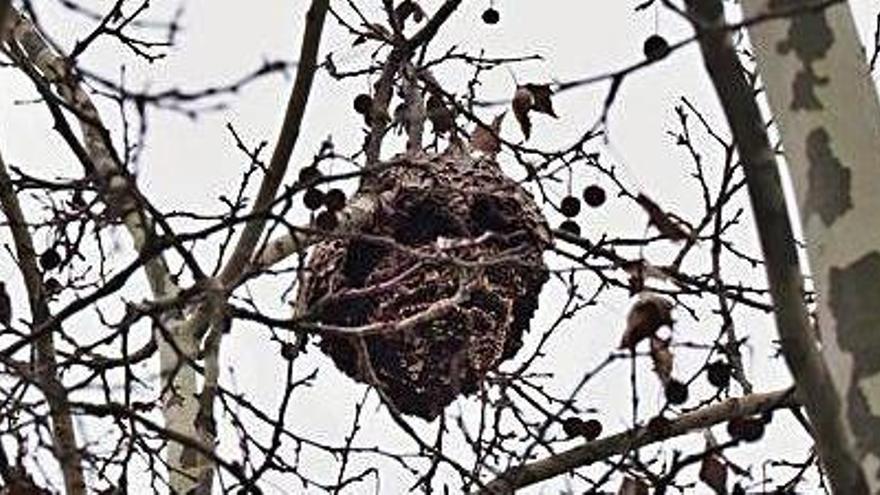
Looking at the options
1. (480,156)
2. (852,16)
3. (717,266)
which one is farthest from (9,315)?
(852,16)

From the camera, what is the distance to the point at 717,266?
7.05ft

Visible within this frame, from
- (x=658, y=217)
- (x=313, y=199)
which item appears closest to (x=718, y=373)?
(x=658, y=217)

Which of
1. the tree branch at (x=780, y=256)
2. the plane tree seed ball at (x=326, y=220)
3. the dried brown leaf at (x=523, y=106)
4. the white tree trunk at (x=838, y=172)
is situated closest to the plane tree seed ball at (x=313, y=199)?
the plane tree seed ball at (x=326, y=220)

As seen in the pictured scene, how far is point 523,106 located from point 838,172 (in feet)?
4.28

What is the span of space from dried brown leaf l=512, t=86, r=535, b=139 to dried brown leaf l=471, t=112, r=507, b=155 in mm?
261

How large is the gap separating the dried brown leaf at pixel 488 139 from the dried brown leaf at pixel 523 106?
26 centimetres

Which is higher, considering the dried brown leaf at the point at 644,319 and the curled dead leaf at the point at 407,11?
the curled dead leaf at the point at 407,11

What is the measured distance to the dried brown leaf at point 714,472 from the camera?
2.20 metres

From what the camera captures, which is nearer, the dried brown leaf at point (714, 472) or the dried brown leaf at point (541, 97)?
the dried brown leaf at point (714, 472)

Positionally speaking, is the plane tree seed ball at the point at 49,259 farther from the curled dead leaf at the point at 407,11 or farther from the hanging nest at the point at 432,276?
the curled dead leaf at the point at 407,11

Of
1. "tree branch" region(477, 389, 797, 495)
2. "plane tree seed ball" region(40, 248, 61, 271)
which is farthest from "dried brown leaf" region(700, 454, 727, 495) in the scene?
"plane tree seed ball" region(40, 248, 61, 271)

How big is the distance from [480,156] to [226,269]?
66cm

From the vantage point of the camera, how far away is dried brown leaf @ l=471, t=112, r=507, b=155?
126 inches

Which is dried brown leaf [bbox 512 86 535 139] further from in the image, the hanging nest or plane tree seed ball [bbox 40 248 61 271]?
plane tree seed ball [bbox 40 248 61 271]
